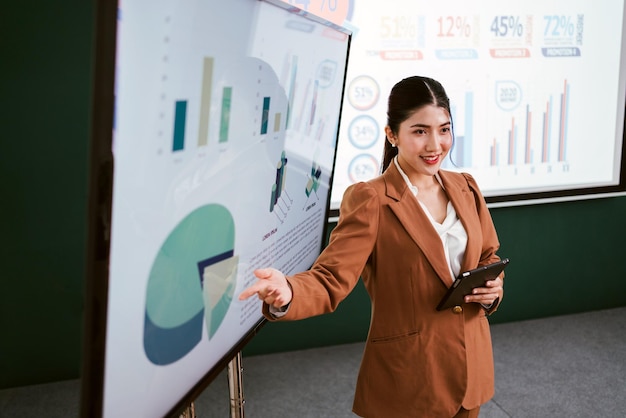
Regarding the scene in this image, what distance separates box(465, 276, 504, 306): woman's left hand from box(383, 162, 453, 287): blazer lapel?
0.06 m

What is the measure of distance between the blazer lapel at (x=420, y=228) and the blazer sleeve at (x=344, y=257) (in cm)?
5

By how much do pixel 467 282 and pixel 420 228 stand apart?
0.16 metres

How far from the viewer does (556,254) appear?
3.58m

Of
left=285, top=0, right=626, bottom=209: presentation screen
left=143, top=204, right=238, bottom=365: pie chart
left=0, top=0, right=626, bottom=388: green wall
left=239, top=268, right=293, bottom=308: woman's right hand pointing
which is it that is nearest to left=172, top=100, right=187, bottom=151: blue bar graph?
left=143, top=204, right=238, bottom=365: pie chart

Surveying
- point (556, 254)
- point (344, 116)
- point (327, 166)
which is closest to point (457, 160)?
point (344, 116)

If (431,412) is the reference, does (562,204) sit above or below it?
above

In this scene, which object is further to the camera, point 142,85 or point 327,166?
point 327,166

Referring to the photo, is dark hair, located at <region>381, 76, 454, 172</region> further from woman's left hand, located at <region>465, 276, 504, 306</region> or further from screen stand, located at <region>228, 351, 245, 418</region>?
screen stand, located at <region>228, 351, 245, 418</region>

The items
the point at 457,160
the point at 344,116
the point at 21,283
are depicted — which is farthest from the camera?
the point at 457,160

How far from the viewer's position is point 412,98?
1525mm

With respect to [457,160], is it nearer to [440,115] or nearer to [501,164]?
[501,164]

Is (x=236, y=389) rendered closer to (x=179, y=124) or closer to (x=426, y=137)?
(x=426, y=137)

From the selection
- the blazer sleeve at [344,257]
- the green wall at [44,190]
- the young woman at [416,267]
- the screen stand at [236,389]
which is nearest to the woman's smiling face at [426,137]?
the young woman at [416,267]

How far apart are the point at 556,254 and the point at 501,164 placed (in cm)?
67
